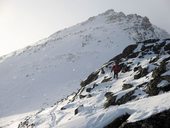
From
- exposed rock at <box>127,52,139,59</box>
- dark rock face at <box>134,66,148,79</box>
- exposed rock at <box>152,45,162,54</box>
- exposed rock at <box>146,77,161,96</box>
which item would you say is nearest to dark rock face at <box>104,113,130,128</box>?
exposed rock at <box>146,77,161,96</box>

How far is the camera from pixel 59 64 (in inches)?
2520

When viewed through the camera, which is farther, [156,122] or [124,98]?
[124,98]

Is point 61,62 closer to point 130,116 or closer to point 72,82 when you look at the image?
point 72,82

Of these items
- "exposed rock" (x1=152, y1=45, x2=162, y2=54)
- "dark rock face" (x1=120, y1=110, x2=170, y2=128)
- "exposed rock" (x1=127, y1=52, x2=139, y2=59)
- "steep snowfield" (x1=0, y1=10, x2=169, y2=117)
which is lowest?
"dark rock face" (x1=120, y1=110, x2=170, y2=128)

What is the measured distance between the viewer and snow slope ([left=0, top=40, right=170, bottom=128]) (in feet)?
40.0

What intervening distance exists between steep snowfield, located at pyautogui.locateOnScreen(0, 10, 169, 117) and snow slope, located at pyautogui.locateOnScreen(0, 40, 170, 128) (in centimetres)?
915

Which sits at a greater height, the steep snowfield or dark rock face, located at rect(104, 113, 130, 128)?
the steep snowfield

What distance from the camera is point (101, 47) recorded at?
71.5 meters

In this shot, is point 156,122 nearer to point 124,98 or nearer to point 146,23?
point 124,98

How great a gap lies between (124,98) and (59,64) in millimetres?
46039

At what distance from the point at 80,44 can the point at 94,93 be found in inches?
2089

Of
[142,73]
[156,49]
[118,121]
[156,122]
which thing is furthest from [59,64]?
[156,122]

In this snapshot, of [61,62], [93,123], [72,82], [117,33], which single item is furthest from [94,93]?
[117,33]

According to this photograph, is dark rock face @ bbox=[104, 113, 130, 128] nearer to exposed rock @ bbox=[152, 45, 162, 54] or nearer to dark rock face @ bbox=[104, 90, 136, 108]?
dark rock face @ bbox=[104, 90, 136, 108]
